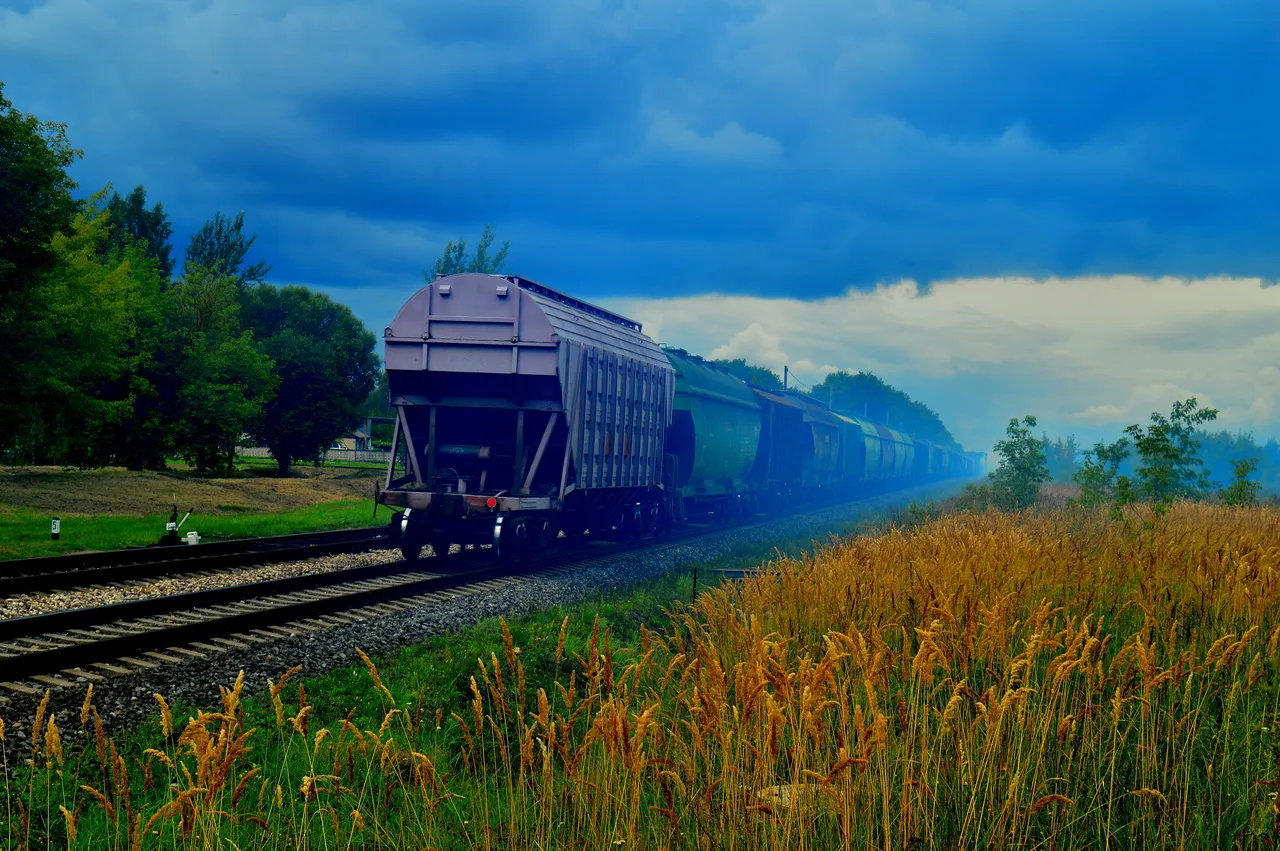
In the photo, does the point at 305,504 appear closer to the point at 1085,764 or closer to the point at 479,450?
the point at 479,450

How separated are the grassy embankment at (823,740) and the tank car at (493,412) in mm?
7361

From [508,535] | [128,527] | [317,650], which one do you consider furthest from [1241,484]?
[128,527]

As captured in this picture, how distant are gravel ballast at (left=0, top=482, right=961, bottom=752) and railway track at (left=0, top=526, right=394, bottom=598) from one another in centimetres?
179

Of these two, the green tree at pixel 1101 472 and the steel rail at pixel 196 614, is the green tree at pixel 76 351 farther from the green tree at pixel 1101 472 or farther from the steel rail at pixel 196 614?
the green tree at pixel 1101 472

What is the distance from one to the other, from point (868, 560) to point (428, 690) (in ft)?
12.6

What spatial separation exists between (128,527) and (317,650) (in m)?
13.3

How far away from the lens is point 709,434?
23.5m

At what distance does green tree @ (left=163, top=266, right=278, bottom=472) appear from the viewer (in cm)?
4047

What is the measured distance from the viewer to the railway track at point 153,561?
1211 cm

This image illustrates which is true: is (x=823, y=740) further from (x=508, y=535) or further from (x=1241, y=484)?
(x=1241, y=484)

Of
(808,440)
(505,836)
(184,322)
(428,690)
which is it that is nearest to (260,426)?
(184,322)

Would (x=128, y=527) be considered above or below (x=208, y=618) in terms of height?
above

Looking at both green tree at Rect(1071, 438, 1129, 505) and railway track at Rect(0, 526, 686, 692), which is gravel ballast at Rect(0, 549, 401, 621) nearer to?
railway track at Rect(0, 526, 686, 692)

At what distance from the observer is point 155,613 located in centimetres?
1058
